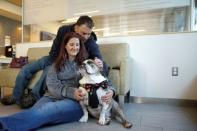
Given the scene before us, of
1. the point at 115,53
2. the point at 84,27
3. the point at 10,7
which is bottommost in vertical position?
the point at 115,53

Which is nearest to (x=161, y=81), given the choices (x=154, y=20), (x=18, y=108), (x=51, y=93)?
(x=154, y=20)

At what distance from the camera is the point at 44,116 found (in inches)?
57.9

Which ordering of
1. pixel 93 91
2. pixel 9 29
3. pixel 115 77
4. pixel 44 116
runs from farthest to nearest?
pixel 9 29
pixel 115 77
pixel 93 91
pixel 44 116

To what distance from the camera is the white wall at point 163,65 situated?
97.9 inches

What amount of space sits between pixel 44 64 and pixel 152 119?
126cm

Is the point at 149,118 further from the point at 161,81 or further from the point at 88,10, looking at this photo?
the point at 88,10

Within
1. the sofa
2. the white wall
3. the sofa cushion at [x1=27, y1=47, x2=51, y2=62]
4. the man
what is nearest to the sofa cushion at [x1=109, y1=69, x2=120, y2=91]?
the sofa

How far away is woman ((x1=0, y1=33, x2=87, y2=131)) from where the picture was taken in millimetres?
1523

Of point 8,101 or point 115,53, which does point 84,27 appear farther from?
point 8,101

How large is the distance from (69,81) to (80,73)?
138 mm

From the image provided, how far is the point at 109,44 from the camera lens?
2.74 m

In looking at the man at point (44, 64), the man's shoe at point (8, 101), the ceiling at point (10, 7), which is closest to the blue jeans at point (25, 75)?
the man at point (44, 64)

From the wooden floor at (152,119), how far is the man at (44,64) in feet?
0.44

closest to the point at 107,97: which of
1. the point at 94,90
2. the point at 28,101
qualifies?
the point at 94,90
